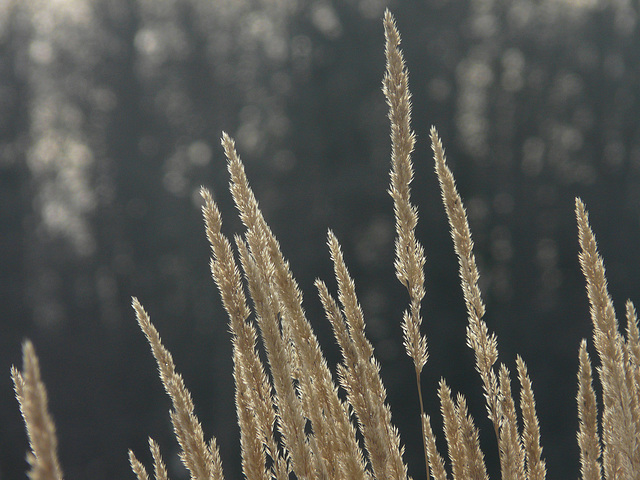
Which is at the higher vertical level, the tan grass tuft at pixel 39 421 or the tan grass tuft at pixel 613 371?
the tan grass tuft at pixel 613 371

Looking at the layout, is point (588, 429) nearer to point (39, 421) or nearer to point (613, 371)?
point (613, 371)

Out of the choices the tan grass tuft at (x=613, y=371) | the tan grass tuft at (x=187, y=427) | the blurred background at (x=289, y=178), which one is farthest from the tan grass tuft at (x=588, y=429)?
the blurred background at (x=289, y=178)

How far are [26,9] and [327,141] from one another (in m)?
4.25

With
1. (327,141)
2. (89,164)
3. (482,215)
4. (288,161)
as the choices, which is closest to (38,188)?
(89,164)

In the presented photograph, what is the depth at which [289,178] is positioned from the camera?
27.0ft

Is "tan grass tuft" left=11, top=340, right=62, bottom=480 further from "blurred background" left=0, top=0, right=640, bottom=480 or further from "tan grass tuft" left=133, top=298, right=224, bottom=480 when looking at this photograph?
"blurred background" left=0, top=0, right=640, bottom=480

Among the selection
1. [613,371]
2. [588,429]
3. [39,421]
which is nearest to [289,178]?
[588,429]

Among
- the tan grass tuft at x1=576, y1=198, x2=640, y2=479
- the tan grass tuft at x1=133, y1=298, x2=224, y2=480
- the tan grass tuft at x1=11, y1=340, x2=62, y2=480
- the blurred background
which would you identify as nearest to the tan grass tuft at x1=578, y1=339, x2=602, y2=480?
the tan grass tuft at x1=576, y1=198, x2=640, y2=479

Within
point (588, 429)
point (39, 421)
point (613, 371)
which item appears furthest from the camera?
point (588, 429)

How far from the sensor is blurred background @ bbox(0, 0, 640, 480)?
7.91 metres

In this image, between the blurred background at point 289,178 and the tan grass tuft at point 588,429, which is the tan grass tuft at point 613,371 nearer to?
the tan grass tuft at point 588,429

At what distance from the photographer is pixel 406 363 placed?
7832mm

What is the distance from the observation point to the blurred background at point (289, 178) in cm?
791

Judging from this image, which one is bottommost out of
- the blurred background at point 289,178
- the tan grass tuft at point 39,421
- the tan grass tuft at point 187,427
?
the tan grass tuft at point 39,421
